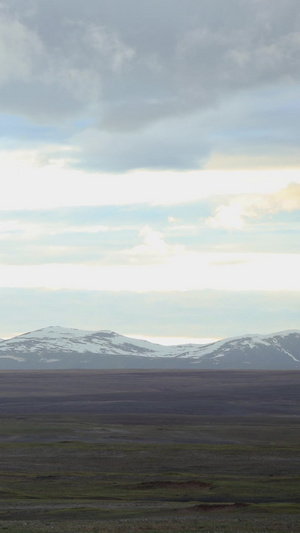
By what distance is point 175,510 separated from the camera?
165 ft

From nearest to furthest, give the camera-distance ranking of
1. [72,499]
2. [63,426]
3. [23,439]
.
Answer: [72,499], [23,439], [63,426]

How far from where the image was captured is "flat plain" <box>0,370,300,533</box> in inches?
1820

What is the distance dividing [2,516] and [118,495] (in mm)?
11993

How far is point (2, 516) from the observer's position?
156ft

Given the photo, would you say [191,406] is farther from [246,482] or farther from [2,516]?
[2,516]

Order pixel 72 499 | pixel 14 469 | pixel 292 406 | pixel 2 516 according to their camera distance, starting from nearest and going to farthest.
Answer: pixel 2 516 → pixel 72 499 → pixel 14 469 → pixel 292 406

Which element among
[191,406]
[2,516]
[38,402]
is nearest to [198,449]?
[2,516]

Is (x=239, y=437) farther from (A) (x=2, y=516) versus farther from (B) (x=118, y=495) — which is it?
(A) (x=2, y=516)

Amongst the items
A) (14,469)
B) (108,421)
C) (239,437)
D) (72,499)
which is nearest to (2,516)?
(72,499)

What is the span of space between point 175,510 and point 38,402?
13232 centimetres

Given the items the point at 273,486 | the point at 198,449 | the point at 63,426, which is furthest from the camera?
the point at 63,426

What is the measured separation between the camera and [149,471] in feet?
239

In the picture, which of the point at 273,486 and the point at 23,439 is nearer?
the point at 273,486

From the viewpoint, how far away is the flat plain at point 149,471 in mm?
46219
